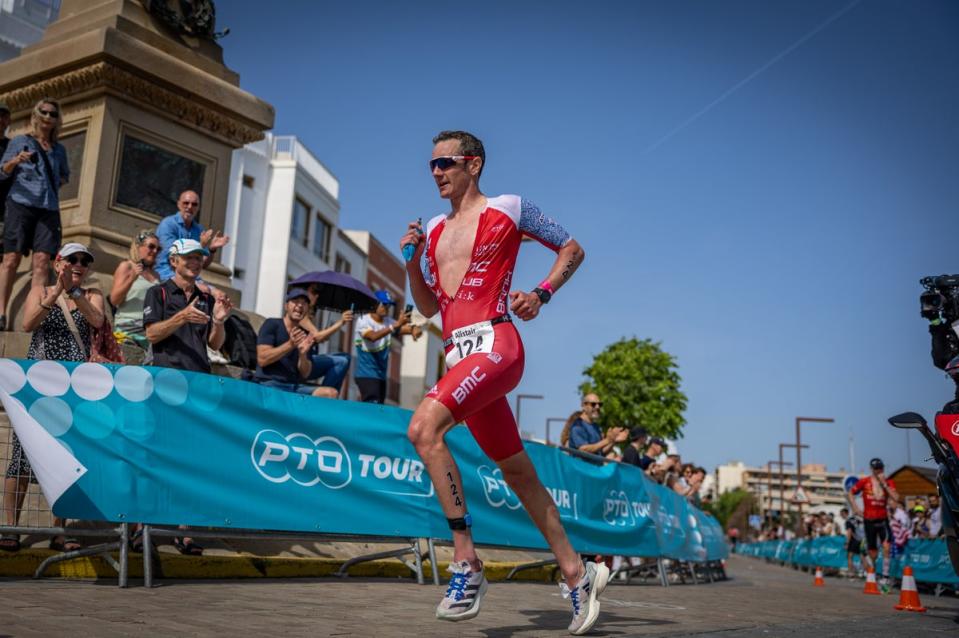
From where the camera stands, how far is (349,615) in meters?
4.92

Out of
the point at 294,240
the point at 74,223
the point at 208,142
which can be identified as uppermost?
the point at 294,240

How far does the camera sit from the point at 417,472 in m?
7.81

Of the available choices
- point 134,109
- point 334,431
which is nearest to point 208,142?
point 134,109

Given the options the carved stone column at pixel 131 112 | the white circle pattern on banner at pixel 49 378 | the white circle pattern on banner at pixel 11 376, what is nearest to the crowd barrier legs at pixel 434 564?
the white circle pattern on banner at pixel 49 378

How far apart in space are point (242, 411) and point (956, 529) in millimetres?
5655

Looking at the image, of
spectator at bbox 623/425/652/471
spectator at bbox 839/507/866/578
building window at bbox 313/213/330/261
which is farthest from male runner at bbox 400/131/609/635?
building window at bbox 313/213/330/261

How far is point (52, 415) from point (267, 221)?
129ft

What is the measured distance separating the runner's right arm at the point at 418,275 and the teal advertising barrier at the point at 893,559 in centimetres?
965

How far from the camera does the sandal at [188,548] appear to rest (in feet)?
21.8

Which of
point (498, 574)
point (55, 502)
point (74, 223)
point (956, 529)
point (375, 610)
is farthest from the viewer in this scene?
point (74, 223)

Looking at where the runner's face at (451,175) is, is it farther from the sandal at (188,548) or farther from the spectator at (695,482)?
the spectator at (695,482)

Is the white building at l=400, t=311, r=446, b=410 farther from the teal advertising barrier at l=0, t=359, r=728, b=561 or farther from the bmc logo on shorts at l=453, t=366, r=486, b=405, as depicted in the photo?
the bmc logo on shorts at l=453, t=366, r=486, b=405

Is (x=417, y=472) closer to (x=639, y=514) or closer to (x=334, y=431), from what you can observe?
(x=334, y=431)

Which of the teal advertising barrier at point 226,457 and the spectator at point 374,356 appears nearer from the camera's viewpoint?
the teal advertising barrier at point 226,457
